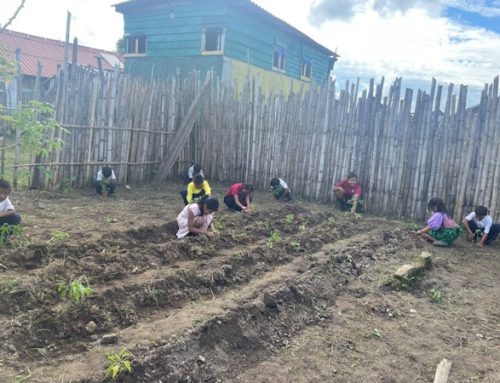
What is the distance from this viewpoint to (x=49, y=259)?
4.70 meters

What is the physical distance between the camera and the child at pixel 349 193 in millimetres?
8695

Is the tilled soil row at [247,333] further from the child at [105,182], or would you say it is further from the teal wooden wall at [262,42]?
the teal wooden wall at [262,42]

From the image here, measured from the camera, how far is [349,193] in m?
8.89

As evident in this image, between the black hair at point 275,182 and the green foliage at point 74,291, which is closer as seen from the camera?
the green foliage at point 74,291

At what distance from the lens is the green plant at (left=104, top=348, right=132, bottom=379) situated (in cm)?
274

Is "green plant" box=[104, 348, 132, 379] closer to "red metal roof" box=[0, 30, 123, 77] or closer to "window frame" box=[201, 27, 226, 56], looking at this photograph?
"window frame" box=[201, 27, 226, 56]

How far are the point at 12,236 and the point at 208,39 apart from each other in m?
11.7

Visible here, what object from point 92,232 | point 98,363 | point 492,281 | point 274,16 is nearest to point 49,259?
point 92,232

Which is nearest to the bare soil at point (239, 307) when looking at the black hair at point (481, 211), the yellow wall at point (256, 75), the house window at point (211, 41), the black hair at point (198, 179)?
the black hair at point (481, 211)

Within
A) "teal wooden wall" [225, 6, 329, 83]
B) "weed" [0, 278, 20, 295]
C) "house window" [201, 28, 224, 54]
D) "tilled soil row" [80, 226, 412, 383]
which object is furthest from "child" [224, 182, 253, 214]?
"house window" [201, 28, 224, 54]

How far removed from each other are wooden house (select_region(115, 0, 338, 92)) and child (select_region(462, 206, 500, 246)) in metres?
8.24

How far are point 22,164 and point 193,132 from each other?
176 inches

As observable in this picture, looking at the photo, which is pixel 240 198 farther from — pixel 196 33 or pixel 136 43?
pixel 136 43

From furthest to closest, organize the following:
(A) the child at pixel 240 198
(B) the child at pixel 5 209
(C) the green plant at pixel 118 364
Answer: (A) the child at pixel 240 198 < (B) the child at pixel 5 209 < (C) the green plant at pixel 118 364
